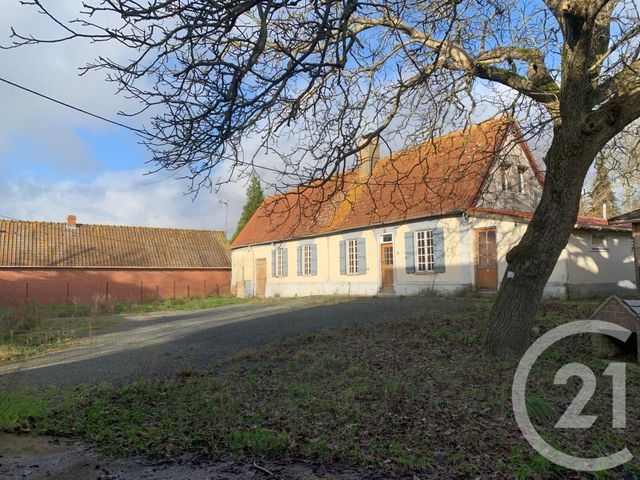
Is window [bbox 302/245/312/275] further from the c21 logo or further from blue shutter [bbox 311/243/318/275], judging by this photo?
the c21 logo

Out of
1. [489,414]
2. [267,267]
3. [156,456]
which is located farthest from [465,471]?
[267,267]

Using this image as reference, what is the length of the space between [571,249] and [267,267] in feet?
56.1

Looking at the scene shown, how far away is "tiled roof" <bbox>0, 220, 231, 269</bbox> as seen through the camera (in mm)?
28281

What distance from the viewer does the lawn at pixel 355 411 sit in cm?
397

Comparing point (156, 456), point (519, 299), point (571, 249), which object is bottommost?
point (156, 456)

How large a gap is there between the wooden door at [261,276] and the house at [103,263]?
5.22m

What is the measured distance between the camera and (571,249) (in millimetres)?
15242

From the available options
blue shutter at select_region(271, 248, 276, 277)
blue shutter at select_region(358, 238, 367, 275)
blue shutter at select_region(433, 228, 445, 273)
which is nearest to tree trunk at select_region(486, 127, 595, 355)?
blue shutter at select_region(433, 228, 445, 273)

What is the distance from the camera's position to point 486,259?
53.0ft

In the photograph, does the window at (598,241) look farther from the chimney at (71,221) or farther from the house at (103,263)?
the chimney at (71,221)

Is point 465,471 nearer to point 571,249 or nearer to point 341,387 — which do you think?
point 341,387

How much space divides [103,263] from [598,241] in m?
26.3

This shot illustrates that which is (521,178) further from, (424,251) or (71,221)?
(71,221)

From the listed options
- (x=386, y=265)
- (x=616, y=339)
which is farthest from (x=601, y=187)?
(x=616, y=339)
